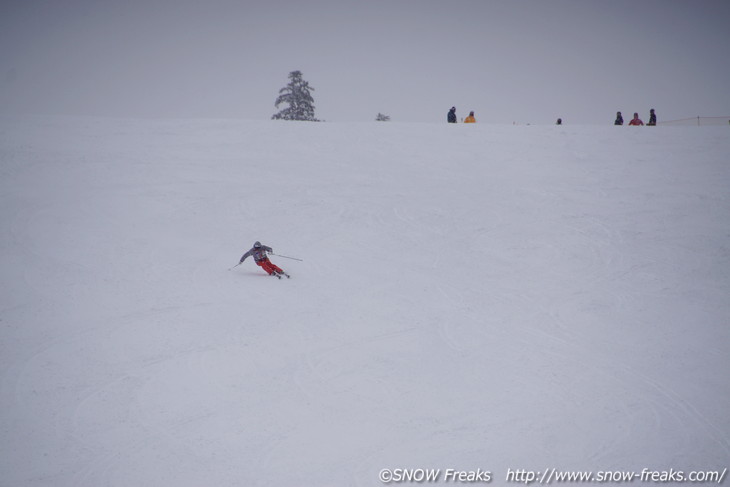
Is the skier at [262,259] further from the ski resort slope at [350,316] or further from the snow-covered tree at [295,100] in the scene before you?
the snow-covered tree at [295,100]

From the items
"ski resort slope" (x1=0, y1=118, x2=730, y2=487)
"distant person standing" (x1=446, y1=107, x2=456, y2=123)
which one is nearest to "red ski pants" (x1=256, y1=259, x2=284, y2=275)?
"ski resort slope" (x1=0, y1=118, x2=730, y2=487)

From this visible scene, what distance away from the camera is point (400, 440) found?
6.50 metres

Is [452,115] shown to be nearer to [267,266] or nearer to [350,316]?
[267,266]

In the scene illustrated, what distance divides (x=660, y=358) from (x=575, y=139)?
17391mm

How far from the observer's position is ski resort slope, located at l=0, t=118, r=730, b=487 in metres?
6.32

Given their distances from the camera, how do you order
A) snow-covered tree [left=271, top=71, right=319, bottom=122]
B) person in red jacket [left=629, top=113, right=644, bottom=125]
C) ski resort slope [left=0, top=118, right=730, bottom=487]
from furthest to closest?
snow-covered tree [left=271, top=71, right=319, bottom=122]
person in red jacket [left=629, top=113, right=644, bottom=125]
ski resort slope [left=0, top=118, right=730, bottom=487]

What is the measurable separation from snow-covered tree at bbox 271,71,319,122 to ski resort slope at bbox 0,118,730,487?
1065 inches

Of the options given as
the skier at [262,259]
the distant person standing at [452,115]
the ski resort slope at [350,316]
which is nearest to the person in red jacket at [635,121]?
the ski resort slope at [350,316]

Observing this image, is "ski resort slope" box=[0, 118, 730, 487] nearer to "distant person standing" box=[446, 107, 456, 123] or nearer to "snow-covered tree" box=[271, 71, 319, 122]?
"distant person standing" box=[446, 107, 456, 123]

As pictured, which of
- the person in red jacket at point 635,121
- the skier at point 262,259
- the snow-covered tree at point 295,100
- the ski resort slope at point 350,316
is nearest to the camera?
the ski resort slope at point 350,316

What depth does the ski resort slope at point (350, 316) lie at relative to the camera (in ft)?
20.7

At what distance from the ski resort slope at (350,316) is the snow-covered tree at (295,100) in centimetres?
2704

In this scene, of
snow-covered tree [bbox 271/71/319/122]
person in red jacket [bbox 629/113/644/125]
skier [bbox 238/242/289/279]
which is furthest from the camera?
snow-covered tree [bbox 271/71/319/122]

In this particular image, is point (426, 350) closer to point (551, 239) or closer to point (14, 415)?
point (14, 415)
